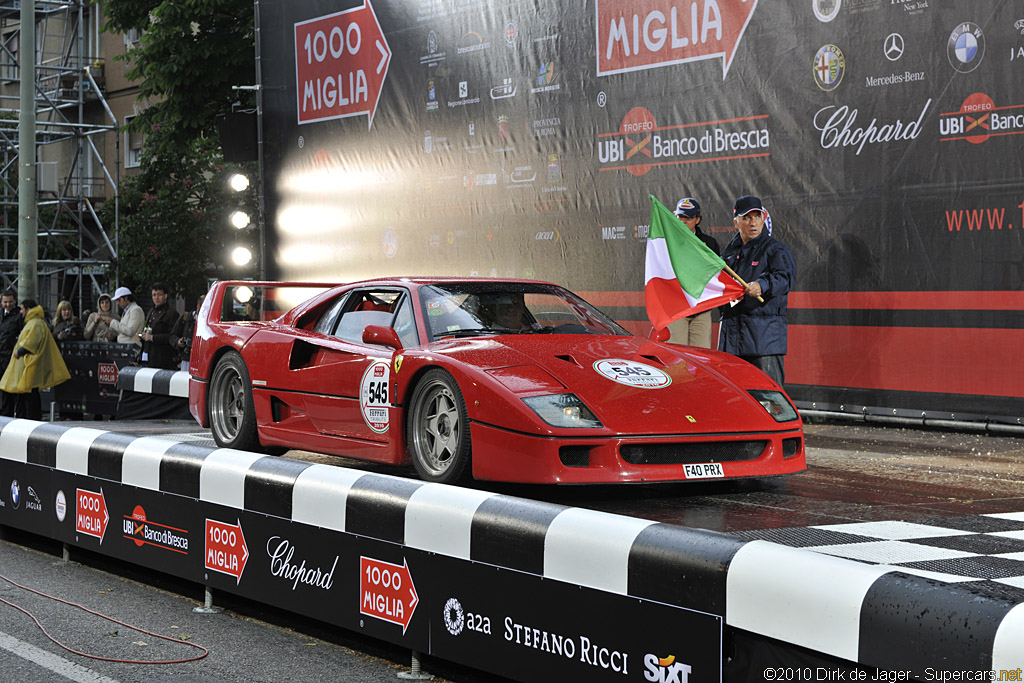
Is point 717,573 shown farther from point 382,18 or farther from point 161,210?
point 161,210

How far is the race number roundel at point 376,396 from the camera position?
623 cm

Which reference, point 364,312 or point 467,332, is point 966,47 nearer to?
point 467,332

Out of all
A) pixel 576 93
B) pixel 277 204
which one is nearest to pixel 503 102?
pixel 576 93

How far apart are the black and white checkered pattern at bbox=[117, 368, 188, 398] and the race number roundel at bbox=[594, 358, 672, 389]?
4386mm

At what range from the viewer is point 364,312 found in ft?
22.9

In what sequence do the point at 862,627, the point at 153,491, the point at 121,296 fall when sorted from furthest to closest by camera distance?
the point at 121,296 → the point at 153,491 → the point at 862,627

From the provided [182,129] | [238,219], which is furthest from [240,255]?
[182,129]

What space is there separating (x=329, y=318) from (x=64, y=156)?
32532mm

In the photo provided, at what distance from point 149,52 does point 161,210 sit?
6470 mm

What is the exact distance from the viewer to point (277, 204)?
15.7 m

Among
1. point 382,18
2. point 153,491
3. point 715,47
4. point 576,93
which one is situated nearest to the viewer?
point 153,491

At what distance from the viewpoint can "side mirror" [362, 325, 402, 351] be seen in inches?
247

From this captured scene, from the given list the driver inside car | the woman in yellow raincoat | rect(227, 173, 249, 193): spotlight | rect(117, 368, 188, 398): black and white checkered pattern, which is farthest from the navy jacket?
rect(227, 173, 249, 193): spotlight

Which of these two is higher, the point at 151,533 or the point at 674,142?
the point at 674,142
